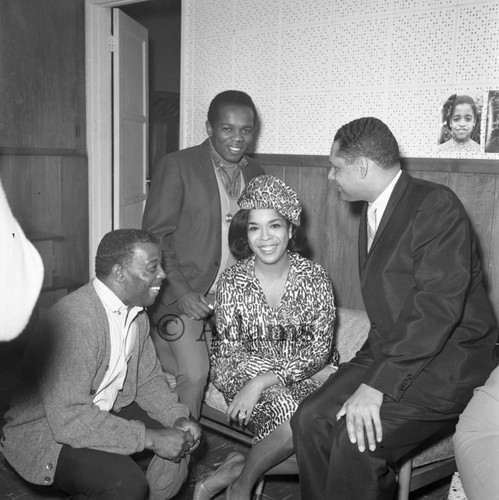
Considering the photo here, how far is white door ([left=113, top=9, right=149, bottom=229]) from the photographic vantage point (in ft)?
16.8

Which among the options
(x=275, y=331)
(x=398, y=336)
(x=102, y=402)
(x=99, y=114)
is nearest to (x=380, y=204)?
(x=398, y=336)

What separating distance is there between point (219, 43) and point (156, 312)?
189cm

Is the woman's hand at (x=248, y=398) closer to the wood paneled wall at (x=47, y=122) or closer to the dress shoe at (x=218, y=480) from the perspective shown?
the dress shoe at (x=218, y=480)

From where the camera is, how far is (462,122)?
3162 mm

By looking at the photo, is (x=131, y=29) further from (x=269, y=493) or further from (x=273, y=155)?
(x=269, y=493)

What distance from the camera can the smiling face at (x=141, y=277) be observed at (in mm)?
2443

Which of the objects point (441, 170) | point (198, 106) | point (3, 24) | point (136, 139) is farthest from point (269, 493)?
point (3, 24)

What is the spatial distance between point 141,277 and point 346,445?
97 centimetres

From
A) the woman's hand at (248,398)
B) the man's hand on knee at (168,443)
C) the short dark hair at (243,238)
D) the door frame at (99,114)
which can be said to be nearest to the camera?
the man's hand on knee at (168,443)

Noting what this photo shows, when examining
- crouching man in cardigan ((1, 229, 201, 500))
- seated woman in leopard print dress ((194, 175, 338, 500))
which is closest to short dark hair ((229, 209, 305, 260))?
seated woman in leopard print dress ((194, 175, 338, 500))

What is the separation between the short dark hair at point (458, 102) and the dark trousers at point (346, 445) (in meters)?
1.52

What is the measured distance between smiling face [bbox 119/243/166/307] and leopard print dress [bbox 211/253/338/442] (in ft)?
1.33

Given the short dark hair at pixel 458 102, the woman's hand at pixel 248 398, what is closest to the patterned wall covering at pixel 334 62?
the short dark hair at pixel 458 102

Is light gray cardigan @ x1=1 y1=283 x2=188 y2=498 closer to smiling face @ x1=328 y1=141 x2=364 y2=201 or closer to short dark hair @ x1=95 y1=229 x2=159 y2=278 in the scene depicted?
short dark hair @ x1=95 y1=229 x2=159 y2=278
